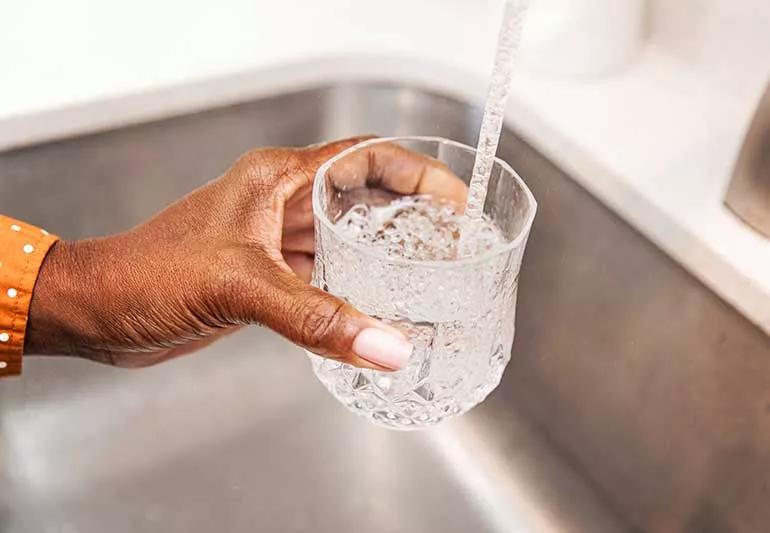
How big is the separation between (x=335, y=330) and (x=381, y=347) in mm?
21

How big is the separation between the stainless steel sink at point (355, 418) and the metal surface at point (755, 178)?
0.16ft

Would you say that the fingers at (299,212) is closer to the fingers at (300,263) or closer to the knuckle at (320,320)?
the fingers at (300,263)

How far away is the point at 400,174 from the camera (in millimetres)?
496

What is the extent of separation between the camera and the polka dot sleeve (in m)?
0.51

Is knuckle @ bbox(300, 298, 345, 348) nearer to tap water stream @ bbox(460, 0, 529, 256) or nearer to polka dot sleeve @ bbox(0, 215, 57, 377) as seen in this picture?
tap water stream @ bbox(460, 0, 529, 256)

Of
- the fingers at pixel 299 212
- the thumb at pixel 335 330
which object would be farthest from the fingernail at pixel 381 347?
the fingers at pixel 299 212

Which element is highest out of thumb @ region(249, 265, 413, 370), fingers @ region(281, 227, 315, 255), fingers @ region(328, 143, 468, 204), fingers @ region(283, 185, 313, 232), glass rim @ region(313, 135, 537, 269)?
glass rim @ region(313, 135, 537, 269)

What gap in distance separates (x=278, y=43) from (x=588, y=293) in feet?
0.98

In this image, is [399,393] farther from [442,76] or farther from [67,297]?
[442,76]

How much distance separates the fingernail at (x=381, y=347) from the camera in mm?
387

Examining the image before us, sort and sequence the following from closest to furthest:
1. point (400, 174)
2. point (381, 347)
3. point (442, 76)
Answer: point (381, 347), point (400, 174), point (442, 76)

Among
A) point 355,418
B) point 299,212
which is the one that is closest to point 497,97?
point 299,212

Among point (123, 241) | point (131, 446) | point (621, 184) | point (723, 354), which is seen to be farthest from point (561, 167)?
point (131, 446)

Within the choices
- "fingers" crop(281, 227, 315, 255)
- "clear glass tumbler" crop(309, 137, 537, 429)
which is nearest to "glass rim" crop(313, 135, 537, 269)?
"clear glass tumbler" crop(309, 137, 537, 429)
